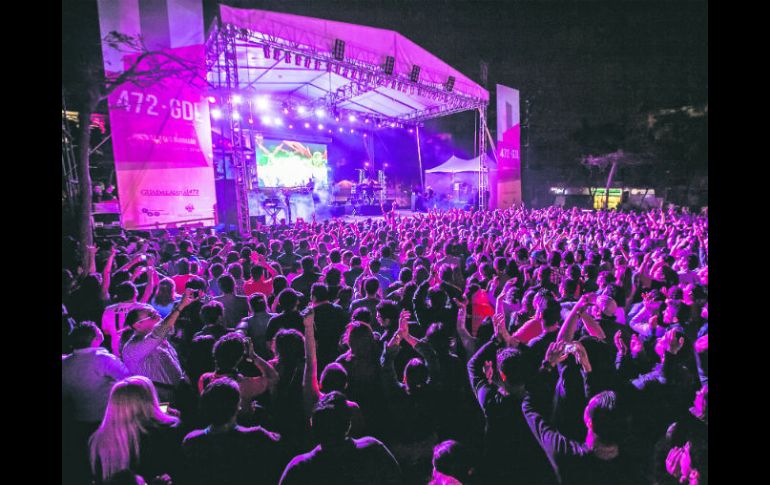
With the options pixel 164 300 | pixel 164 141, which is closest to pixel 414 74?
pixel 164 141

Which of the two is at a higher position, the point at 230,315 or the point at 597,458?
the point at 230,315

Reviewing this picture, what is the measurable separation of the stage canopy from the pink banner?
903mm

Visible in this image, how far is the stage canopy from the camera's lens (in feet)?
29.5

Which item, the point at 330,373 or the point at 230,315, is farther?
the point at 230,315

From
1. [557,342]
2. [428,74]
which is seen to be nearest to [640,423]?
[557,342]

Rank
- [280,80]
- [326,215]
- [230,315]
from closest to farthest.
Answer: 1. [230,315]
2. [280,80]
3. [326,215]

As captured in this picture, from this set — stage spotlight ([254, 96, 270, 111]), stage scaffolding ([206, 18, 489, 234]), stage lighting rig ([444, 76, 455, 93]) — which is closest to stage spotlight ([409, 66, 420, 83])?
stage scaffolding ([206, 18, 489, 234])

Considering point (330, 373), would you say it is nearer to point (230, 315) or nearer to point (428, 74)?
point (230, 315)

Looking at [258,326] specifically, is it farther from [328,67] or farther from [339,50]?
[328,67]

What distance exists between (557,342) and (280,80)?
15.3 meters
